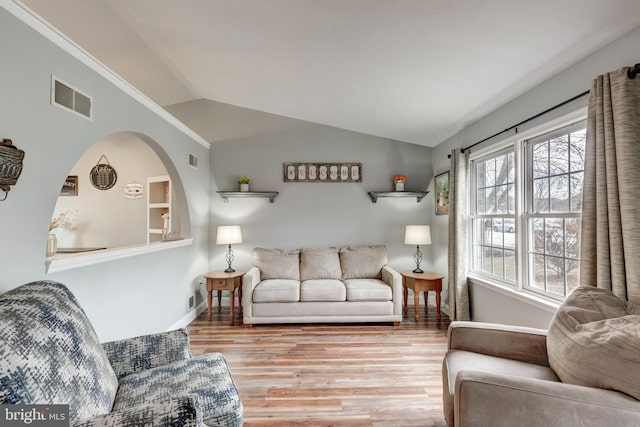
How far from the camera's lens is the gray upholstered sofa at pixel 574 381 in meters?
1.17

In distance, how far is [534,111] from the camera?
8.25 feet

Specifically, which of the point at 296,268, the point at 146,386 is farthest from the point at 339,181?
the point at 146,386

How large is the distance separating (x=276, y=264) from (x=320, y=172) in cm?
147

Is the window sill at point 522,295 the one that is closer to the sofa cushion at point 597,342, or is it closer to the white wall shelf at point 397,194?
the sofa cushion at point 597,342

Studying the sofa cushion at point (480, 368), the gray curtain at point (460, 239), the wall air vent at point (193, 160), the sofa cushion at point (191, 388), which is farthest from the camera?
the wall air vent at point (193, 160)

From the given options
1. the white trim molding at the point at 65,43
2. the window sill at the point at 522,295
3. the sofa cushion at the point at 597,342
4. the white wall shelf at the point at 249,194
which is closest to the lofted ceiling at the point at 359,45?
the white trim molding at the point at 65,43

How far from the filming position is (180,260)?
11.8ft

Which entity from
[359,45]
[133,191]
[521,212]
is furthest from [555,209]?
[133,191]

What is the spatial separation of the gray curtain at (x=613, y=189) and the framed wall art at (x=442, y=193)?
2.15m

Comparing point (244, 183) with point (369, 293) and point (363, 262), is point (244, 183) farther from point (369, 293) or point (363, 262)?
point (369, 293)

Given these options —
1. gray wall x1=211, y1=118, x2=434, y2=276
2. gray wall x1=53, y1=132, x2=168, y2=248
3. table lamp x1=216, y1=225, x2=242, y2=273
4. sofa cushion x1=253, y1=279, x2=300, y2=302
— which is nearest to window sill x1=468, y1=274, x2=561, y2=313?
gray wall x1=211, y1=118, x2=434, y2=276

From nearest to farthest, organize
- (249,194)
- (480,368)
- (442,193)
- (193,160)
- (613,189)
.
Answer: (480,368)
(613,189)
(193,160)
(442,193)
(249,194)

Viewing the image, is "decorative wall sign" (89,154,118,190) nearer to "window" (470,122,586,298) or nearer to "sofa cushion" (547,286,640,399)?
"window" (470,122,586,298)

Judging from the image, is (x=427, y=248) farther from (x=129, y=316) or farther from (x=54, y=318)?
(x=54, y=318)
